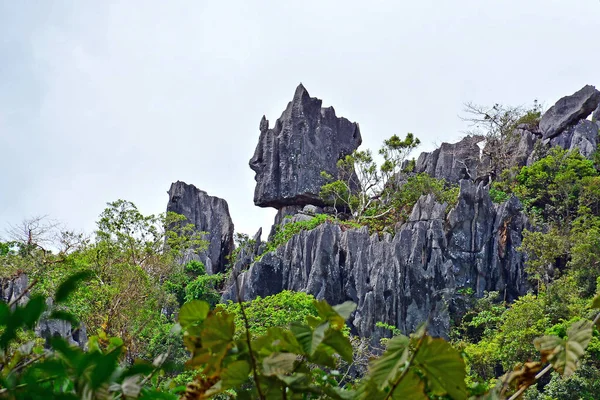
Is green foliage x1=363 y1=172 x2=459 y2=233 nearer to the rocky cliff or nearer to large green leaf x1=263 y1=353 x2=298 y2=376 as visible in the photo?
the rocky cliff

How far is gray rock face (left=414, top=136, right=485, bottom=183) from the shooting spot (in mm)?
27844

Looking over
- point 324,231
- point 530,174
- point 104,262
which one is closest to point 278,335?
point 104,262

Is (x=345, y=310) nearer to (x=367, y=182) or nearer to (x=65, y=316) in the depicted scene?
(x=65, y=316)

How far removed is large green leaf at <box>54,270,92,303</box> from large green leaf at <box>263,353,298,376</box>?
25cm

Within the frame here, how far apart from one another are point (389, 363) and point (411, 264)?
60.0 ft

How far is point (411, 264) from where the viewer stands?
18703 millimetres

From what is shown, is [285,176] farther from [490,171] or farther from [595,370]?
[595,370]

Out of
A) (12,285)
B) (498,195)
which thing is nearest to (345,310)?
(12,285)

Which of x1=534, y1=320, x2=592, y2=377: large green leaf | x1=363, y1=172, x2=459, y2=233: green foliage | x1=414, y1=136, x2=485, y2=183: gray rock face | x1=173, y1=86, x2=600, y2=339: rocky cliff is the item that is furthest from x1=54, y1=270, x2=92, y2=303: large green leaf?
x1=414, y1=136, x2=485, y2=183: gray rock face

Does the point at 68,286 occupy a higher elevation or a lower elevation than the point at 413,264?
lower

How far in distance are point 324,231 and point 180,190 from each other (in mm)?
10974

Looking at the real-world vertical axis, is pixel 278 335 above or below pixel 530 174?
below

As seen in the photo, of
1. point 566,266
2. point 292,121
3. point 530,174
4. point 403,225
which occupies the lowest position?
point 566,266

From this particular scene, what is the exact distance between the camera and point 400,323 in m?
17.8
